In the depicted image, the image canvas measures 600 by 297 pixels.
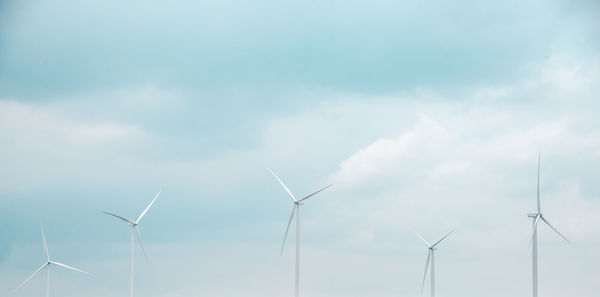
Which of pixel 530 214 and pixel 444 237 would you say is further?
pixel 444 237

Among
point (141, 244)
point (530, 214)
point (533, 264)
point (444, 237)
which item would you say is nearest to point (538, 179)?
point (530, 214)

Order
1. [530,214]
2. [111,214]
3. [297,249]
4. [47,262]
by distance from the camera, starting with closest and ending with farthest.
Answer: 1. [297,249]
2. [530,214]
3. [111,214]
4. [47,262]

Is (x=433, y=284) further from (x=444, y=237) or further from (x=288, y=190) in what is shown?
(x=288, y=190)

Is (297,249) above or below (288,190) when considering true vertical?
below

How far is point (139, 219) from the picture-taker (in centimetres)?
8506

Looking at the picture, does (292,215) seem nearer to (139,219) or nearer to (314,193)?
(314,193)

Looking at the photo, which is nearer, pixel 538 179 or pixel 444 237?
pixel 538 179

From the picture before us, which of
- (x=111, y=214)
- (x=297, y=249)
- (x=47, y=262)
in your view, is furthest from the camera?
(x=47, y=262)

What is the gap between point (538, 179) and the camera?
7431 centimetres

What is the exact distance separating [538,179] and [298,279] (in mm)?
23877

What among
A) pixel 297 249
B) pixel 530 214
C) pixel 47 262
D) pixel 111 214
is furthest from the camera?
pixel 47 262

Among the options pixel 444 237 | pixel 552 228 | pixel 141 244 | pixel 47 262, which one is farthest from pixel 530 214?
pixel 47 262

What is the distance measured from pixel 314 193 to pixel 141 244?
56.7ft

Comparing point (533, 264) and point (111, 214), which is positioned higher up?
point (111, 214)
